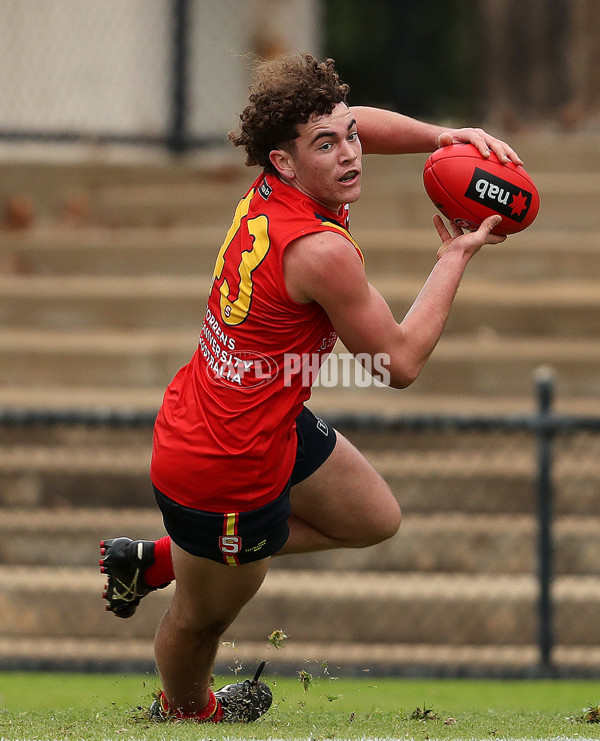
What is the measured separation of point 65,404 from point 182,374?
430 cm

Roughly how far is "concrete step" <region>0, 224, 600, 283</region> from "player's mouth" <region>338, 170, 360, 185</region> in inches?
209

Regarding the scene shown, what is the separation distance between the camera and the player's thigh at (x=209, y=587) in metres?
4.00

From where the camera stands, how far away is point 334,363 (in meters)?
8.73

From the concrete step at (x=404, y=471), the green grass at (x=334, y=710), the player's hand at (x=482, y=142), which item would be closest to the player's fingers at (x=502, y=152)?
the player's hand at (x=482, y=142)

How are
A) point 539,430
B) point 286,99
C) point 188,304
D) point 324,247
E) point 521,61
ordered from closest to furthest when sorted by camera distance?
point 324,247
point 286,99
point 539,430
point 188,304
point 521,61

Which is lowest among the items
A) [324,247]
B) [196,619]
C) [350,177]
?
[196,619]

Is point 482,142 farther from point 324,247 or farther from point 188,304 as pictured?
point 188,304

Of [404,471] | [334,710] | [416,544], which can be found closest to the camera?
[334,710]

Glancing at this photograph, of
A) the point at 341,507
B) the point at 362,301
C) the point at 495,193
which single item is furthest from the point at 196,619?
the point at 495,193

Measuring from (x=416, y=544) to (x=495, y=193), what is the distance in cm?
366

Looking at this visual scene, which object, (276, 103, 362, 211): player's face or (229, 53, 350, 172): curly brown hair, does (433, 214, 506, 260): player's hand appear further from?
(229, 53, 350, 172): curly brown hair

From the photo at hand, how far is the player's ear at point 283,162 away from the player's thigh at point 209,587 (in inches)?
48.5

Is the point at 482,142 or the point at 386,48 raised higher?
the point at 386,48

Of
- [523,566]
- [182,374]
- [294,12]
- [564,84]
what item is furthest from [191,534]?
[564,84]
